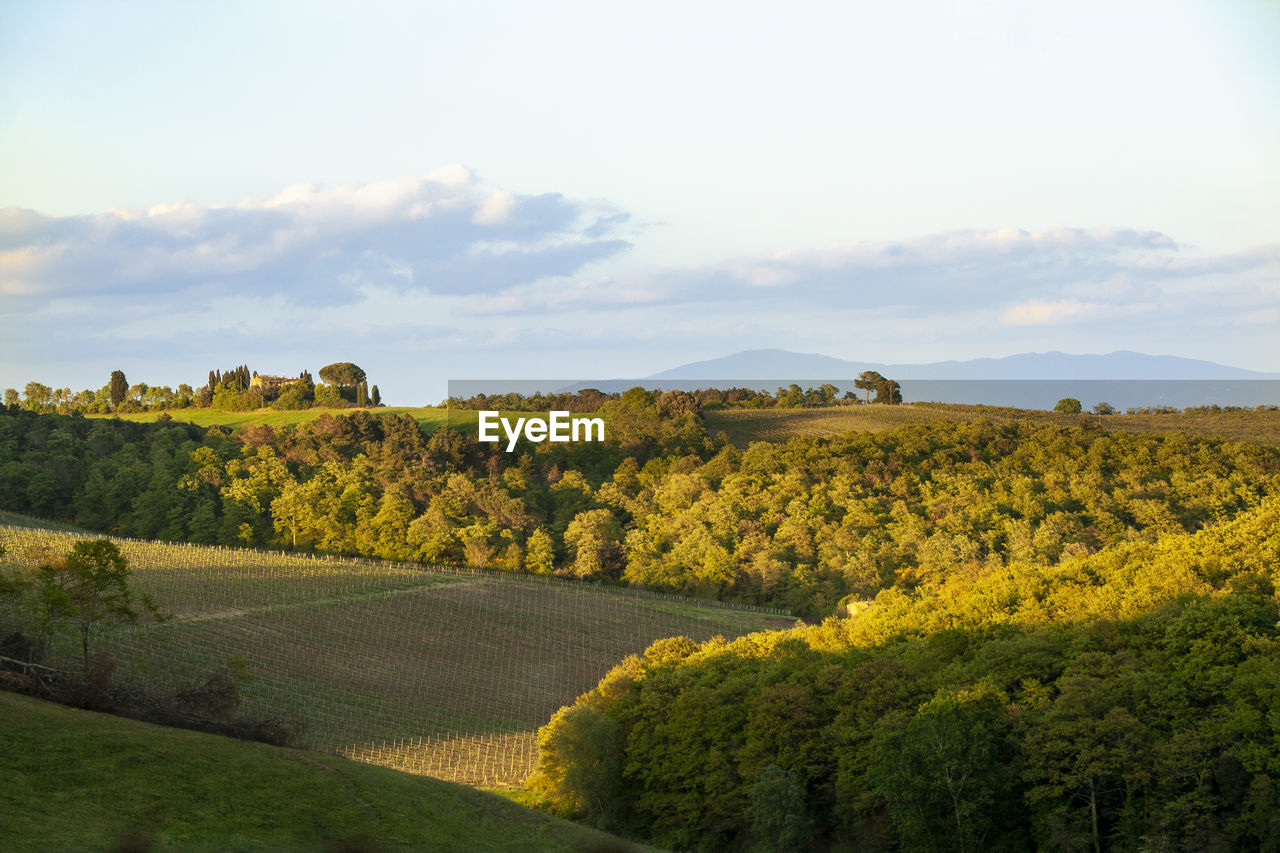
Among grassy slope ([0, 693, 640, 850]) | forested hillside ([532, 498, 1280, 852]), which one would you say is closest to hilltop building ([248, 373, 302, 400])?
forested hillside ([532, 498, 1280, 852])

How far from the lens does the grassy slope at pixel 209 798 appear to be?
74.9ft

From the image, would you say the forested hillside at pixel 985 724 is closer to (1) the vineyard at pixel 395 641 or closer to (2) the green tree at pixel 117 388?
(1) the vineyard at pixel 395 641

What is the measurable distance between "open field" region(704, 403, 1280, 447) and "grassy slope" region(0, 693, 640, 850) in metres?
118

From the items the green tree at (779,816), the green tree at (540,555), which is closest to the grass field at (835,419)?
the green tree at (540,555)

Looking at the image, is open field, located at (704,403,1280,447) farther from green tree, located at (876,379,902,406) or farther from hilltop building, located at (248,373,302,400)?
hilltop building, located at (248,373,302,400)

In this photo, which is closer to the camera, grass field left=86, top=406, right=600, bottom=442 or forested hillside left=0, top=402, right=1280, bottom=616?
forested hillside left=0, top=402, right=1280, bottom=616

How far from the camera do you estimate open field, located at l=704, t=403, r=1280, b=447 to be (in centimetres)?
14025

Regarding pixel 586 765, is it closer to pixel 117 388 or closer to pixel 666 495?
pixel 666 495

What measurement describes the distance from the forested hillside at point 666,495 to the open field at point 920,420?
Result: 1067 cm

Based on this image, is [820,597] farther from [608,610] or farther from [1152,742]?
[1152,742]

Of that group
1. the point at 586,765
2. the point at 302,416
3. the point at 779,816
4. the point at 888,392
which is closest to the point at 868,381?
the point at 888,392

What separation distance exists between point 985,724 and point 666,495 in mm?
80788

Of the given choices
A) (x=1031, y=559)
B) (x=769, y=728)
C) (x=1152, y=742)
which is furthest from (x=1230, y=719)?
(x=1031, y=559)

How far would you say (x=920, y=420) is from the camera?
150 meters
